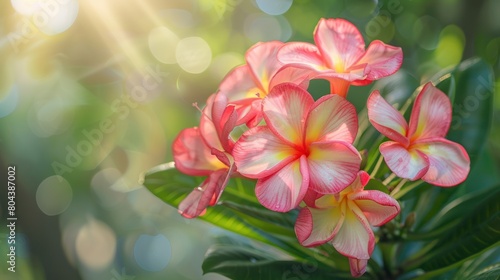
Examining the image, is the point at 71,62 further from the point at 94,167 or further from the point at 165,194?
the point at 165,194

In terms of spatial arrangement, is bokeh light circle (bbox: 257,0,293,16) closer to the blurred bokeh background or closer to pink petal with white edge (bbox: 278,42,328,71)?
the blurred bokeh background

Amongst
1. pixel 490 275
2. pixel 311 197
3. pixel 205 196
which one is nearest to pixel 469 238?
pixel 490 275

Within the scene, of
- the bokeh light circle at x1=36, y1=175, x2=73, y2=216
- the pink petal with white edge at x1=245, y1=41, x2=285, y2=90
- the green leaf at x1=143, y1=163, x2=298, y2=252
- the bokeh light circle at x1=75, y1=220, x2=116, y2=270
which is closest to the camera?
the pink petal with white edge at x1=245, y1=41, x2=285, y2=90

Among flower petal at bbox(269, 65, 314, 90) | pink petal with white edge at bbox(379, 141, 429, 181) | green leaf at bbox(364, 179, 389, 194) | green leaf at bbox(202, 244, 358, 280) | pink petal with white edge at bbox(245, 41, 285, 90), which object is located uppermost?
pink petal with white edge at bbox(245, 41, 285, 90)

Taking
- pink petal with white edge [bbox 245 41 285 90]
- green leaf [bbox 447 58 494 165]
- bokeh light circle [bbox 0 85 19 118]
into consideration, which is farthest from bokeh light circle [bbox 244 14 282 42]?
pink petal with white edge [bbox 245 41 285 90]

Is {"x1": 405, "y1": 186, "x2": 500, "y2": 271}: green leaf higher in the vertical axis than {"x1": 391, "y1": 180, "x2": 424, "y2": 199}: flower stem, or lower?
lower

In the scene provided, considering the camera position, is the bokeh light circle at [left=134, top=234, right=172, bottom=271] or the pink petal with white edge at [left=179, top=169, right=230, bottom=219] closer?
Result: the pink petal with white edge at [left=179, top=169, right=230, bottom=219]

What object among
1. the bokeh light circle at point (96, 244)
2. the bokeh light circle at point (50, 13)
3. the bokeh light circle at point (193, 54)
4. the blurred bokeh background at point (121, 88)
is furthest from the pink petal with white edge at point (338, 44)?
the bokeh light circle at point (96, 244)
